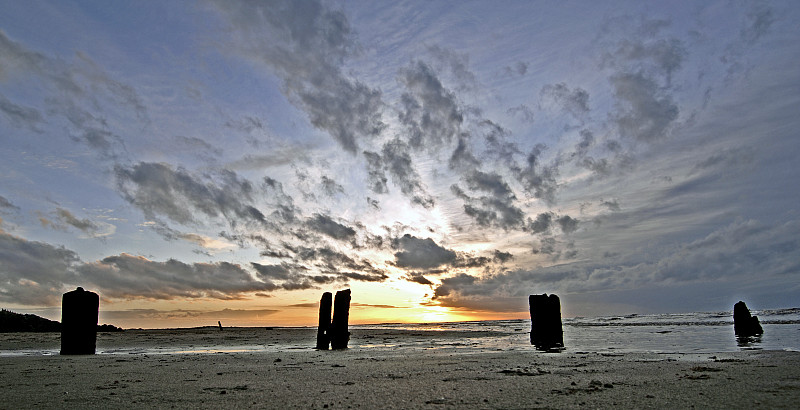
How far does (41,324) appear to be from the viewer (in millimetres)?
40156

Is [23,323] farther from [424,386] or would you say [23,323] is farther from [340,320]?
[424,386]

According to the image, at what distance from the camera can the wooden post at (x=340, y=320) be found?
17953 millimetres

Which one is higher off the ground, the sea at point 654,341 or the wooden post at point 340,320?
the wooden post at point 340,320

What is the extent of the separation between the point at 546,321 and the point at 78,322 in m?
16.6

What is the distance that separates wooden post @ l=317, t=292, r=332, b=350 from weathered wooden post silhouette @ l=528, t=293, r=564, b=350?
8.14 metres

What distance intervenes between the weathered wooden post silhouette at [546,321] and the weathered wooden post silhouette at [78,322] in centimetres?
1569

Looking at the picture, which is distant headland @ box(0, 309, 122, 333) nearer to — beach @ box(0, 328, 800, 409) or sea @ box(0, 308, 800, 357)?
sea @ box(0, 308, 800, 357)

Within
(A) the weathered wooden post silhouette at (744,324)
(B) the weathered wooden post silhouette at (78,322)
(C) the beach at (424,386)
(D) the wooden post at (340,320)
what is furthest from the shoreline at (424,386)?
(A) the weathered wooden post silhouette at (744,324)

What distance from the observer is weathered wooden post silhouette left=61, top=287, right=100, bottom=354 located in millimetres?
15086

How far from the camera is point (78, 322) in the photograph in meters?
15.2

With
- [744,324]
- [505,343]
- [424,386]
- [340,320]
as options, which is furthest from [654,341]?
[424,386]

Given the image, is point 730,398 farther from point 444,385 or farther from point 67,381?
point 67,381

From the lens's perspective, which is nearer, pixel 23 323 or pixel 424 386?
pixel 424 386

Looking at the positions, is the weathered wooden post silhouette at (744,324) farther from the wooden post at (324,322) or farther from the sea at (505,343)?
the wooden post at (324,322)
